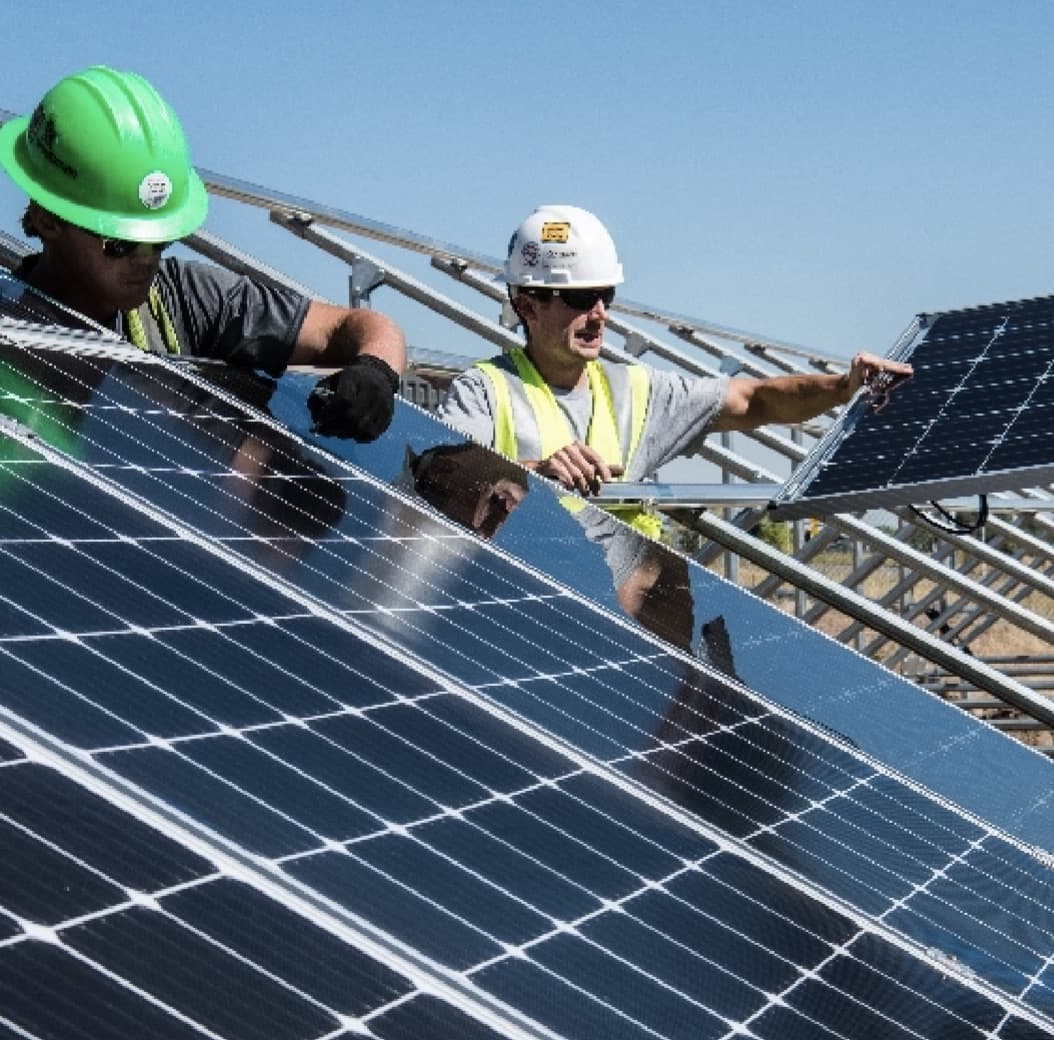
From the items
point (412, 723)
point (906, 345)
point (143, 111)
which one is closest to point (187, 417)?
point (143, 111)

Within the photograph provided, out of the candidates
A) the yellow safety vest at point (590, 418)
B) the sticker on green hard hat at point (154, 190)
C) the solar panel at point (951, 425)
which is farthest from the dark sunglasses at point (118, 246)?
the solar panel at point (951, 425)

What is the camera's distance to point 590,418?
623 cm

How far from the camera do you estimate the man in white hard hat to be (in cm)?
607

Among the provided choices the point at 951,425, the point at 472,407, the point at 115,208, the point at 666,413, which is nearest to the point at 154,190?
the point at 115,208

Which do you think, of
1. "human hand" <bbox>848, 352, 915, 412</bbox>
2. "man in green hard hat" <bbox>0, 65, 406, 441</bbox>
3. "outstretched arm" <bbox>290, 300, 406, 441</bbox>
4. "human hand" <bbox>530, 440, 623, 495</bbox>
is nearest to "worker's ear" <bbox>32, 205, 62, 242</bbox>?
"man in green hard hat" <bbox>0, 65, 406, 441</bbox>

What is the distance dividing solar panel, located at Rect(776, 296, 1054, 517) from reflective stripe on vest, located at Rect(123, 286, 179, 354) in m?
1.97

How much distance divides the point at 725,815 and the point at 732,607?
1676 millimetres

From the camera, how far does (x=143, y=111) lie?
5020 millimetres

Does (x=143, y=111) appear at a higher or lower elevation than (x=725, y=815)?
higher

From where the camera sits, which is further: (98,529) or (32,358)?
(32,358)

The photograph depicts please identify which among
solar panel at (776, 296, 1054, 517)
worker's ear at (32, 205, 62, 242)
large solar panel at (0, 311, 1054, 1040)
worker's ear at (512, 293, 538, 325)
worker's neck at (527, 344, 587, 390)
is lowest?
large solar panel at (0, 311, 1054, 1040)

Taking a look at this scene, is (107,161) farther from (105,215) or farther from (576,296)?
(576,296)

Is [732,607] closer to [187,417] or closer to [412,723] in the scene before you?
[187,417]

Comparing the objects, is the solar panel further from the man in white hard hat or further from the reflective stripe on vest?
the reflective stripe on vest
